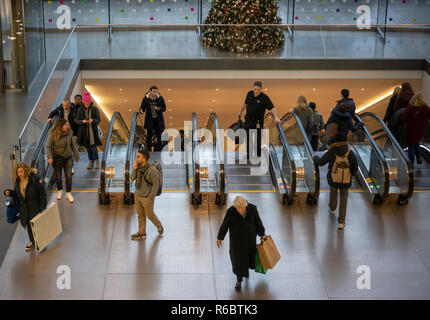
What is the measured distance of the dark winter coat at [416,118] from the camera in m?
11.8

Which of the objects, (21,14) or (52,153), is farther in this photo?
(21,14)

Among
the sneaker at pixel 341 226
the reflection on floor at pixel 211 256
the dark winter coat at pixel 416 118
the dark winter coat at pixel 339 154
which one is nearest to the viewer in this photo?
the reflection on floor at pixel 211 256

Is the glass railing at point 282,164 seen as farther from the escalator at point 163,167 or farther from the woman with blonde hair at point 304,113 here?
the escalator at point 163,167

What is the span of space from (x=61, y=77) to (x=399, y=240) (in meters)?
8.58

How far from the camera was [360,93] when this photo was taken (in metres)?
19.8

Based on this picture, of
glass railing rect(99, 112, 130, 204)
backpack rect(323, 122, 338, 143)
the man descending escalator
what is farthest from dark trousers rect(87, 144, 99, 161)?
backpack rect(323, 122, 338, 143)

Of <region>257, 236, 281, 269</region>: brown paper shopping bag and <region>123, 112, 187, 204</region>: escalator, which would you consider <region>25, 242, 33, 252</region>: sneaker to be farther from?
<region>257, 236, 281, 269</region>: brown paper shopping bag

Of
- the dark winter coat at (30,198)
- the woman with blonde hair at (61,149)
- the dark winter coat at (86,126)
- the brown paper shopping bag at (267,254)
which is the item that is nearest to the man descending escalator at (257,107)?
the dark winter coat at (86,126)

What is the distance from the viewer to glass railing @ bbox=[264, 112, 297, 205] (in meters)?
10.7

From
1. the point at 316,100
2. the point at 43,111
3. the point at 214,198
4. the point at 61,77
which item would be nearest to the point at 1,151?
the point at 43,111

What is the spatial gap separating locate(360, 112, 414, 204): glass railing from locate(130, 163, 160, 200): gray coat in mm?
4043

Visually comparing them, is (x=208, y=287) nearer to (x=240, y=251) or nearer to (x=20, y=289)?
(x=240, y=251)

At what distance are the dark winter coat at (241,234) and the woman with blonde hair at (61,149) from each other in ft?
12.1
